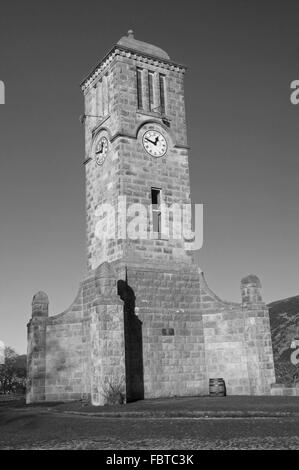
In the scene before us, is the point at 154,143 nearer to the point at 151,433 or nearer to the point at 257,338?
the point at 257,338

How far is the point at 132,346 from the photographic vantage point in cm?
1875

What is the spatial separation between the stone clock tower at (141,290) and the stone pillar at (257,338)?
0.04 meters

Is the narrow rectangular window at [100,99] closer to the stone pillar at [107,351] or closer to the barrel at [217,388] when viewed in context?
the stone pillar at [107,351]

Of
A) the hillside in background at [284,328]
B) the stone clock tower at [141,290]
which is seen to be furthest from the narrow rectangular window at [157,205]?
the hillside in background at [284,328]

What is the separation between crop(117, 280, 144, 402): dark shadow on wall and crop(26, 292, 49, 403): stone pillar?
3.79 meters

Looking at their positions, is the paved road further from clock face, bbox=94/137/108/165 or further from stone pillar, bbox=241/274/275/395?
Answer: clock face, bbox=94/137/108/165

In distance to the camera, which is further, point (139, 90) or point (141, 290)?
point (139, 90)

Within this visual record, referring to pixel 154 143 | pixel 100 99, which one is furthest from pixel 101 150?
pixel 100 99

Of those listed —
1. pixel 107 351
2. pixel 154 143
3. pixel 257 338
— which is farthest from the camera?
pixel 154 143

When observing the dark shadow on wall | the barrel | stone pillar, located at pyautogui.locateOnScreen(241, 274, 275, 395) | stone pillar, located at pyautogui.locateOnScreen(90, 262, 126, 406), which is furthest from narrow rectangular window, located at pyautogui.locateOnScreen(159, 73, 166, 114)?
the barrel

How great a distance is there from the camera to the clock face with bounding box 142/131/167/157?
22.0 m

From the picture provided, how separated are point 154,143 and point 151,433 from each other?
14.8 metres
